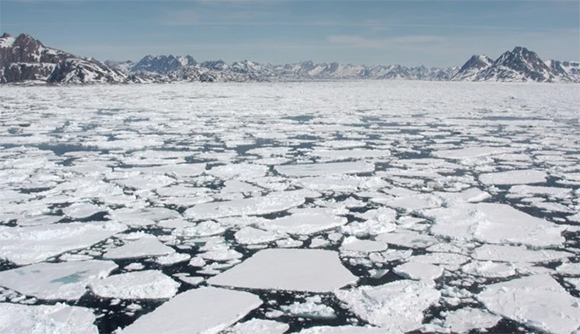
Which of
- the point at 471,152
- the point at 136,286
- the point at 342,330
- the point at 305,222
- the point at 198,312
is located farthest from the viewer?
the point at 471,152

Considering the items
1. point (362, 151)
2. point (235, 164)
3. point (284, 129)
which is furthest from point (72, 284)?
point (284, 129)

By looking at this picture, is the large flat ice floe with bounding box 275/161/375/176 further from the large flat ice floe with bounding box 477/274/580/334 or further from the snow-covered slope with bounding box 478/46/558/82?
the snow-covered slope with bounding box 478/46/558/82

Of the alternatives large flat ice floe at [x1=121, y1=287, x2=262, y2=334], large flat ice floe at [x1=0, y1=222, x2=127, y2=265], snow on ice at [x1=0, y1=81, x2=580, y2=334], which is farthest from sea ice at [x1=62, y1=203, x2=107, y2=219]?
large flat ice floe at [x1=121, y1=287, x2=262, y2=334]

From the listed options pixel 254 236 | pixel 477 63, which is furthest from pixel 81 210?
pixel 477 63

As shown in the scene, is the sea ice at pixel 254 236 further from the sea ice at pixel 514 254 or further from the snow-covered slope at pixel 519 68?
the snow-covered slope at pixel 519 68

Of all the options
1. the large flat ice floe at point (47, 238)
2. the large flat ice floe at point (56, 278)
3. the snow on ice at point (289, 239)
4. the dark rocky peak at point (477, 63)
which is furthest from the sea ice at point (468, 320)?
the dark rocky peak at point (477, 63)

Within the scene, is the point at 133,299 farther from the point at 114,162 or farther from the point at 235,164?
the point at 114,162

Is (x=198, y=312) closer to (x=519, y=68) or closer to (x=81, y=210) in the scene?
(x=81, y=210)
